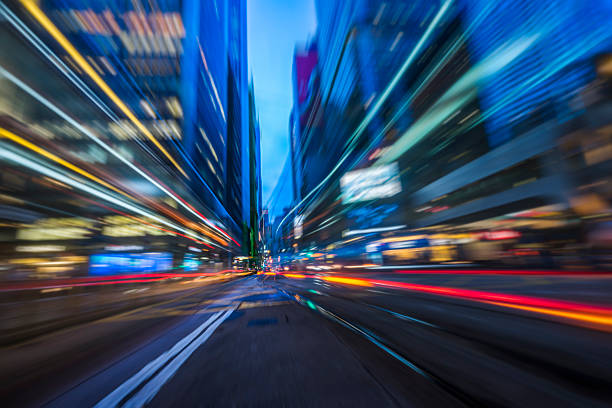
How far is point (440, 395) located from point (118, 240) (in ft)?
44.5

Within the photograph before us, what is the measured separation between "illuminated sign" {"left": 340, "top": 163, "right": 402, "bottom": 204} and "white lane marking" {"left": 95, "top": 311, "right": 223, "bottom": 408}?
43939 mm

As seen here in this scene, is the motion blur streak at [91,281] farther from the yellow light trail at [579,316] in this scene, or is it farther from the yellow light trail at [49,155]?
the yellow light trail at [579,316]

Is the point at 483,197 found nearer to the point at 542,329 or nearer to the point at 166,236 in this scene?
the point at 542,329

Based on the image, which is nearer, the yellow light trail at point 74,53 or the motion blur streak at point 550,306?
the motion blur streak at point 550,306

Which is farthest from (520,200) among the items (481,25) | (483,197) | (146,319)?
(146,319)

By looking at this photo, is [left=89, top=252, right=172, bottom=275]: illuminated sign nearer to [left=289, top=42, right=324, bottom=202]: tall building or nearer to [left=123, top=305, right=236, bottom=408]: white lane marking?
[left=123, top=305, right=236, bottom=408]: white lane marking

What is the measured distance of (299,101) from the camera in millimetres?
122625

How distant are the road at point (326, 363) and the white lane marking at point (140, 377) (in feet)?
0.05

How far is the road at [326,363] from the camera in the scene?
2117 mm

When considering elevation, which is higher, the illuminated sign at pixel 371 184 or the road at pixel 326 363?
the illuminated sign at pixel 371 184

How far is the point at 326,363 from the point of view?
9.28 feet

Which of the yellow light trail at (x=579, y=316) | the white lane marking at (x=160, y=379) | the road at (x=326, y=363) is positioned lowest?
the yellow light trail at (x=579, y=316)

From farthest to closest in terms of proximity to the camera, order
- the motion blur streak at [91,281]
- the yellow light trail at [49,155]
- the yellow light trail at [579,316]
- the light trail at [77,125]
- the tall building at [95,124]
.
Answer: the tall building at [95,124] < the light trail at [77,125] < the yellow light trail at [49,155] < the motion blur streak at [91,281] < the yellow light trail at [579,316]

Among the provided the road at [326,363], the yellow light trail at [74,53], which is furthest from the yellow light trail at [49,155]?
the road at [326,363]
